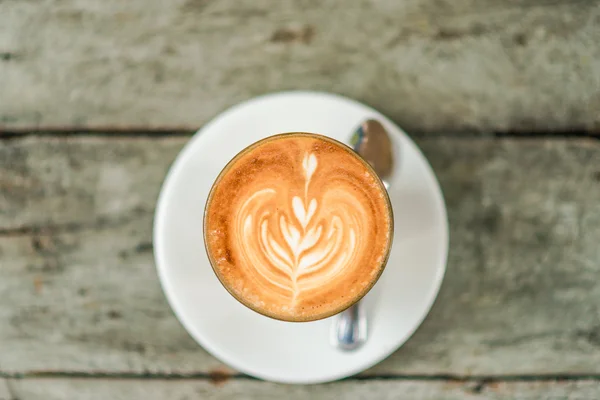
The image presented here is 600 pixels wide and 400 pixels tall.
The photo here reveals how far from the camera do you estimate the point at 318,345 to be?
947 mm

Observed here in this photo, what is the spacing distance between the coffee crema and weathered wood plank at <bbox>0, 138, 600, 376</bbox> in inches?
11.4

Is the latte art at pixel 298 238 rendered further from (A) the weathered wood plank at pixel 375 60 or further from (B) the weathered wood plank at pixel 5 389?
(B) the weathered wood plank at pixel 5 389

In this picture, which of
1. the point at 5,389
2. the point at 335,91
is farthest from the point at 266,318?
the point at 5,389

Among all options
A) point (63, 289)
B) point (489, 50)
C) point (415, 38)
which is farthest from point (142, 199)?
point (489, 50)

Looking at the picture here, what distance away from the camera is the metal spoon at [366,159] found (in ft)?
3.05

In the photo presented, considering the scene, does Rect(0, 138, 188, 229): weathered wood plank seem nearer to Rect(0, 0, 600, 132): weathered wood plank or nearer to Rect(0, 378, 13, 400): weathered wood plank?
Rect(0, 0, 600, 132): weathered wood plank

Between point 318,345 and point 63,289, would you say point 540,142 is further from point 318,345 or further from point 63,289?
point 63,289

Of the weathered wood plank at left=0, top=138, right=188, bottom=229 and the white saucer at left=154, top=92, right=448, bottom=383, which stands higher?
the weathered wood plank at left=0, top=138, right=188, bottom=229

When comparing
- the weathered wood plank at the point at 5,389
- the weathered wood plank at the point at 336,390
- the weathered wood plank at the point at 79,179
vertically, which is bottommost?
the weathered wood plank at the point at 336,390

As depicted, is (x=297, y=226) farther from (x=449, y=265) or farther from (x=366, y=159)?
(x=449, y=265)

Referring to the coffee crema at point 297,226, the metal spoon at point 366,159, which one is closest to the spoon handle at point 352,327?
the metal spoon at point 366,159

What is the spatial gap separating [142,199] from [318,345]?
43 cm

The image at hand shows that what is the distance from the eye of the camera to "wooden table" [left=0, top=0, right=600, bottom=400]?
1.06 metres

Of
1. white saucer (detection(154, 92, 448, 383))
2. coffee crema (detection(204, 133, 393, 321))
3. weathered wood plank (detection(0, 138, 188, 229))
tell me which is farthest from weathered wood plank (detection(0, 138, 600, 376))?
coffee crema (detection(204, 133, 393, 321))
